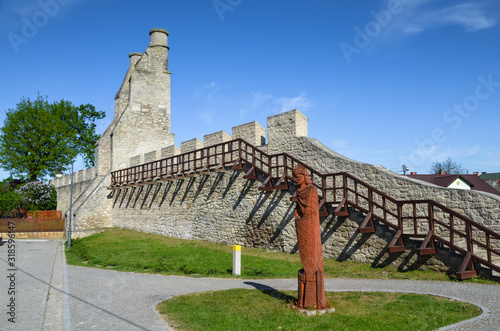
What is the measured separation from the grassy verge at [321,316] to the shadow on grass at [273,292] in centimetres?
2

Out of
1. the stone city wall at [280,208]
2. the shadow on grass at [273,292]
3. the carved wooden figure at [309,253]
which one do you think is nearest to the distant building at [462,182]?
the stone city wall at [280,208]

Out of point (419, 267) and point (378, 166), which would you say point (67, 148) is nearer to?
point (378, 166)

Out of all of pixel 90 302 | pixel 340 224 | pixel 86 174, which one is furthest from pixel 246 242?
pixel 86 174

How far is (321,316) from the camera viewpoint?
565 cm

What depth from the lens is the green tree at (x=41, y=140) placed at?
130 ft

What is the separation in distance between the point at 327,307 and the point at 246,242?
28.8ft

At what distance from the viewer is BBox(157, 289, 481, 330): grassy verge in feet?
17.1

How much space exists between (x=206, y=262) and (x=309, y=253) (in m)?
6.28

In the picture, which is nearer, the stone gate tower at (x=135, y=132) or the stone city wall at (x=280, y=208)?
the stone city wall at (x=280, y=208)

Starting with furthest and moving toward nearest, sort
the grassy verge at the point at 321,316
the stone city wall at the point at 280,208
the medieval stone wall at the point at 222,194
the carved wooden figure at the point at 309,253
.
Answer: the medieval stone wall at the point at 222,194 → the stone city wall at the point at 280,208 → the carved wooden figure at the point at 309,253 → the grassy verge at the point at 321,316

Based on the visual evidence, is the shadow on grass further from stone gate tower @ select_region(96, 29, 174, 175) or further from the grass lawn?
stone gate tower @ select_region(96, 29, 174, 175)

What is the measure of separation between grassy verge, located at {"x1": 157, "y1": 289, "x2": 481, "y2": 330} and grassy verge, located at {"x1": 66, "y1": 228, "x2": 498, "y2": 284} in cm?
248

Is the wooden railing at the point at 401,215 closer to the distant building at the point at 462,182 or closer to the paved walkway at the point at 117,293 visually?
the paved walkway at the point at 117,293

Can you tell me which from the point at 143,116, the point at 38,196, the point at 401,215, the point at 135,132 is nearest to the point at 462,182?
the point at 401,215
